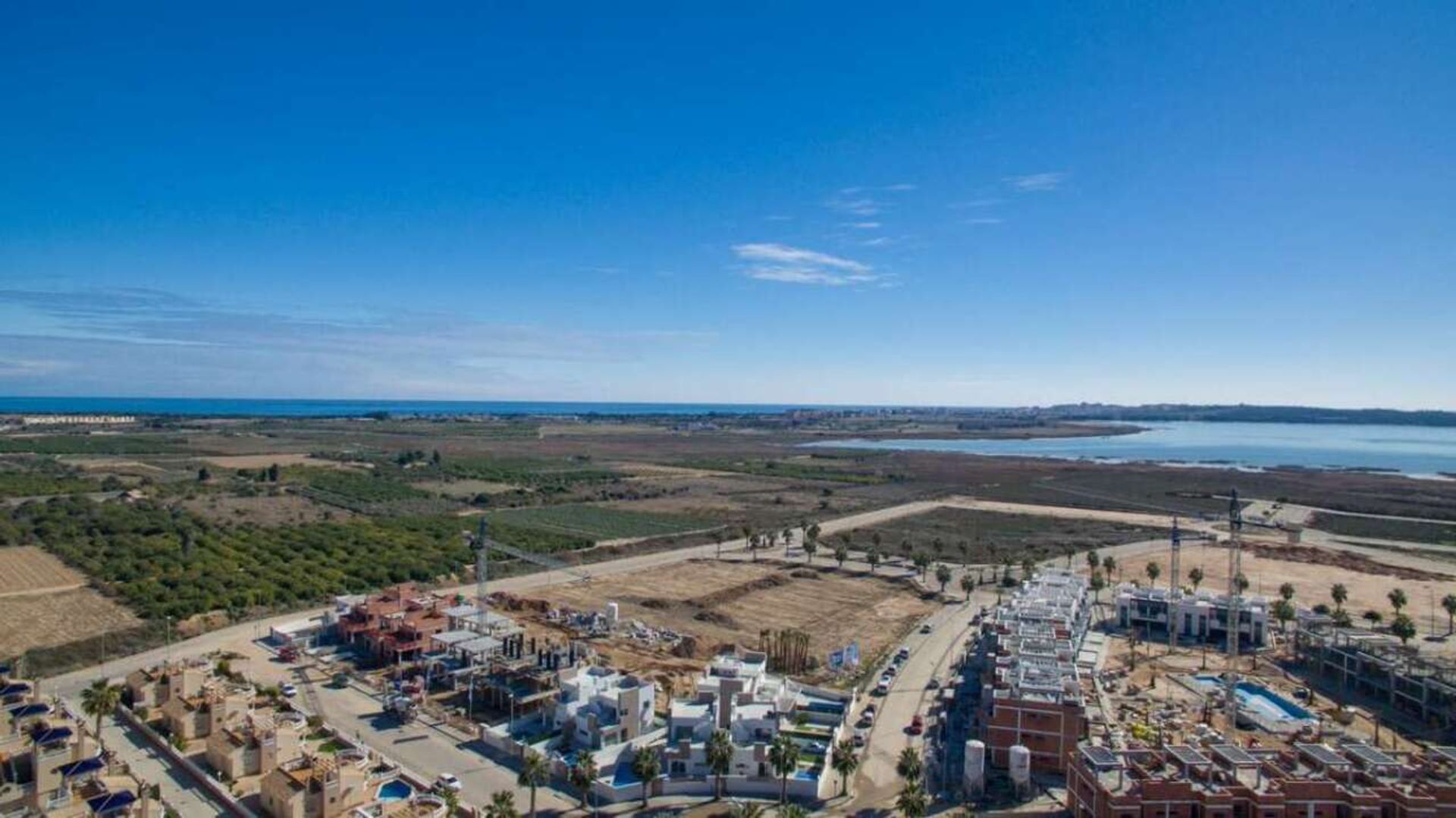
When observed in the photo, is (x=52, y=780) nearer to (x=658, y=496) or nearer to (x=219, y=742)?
(x=219, y=742)

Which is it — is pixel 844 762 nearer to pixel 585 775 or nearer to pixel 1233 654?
pixel 585 775

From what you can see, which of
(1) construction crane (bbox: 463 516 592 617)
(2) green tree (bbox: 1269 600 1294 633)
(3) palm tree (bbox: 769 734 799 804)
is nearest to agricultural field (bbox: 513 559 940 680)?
(1) construction crane (bbox: 463 516 592 617)

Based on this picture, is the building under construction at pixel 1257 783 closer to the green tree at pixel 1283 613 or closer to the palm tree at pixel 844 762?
the palm tree at pixel 844 762

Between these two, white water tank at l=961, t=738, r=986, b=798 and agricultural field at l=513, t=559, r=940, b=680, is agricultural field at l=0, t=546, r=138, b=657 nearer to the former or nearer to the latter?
agricultural field at l=513, t=559, r=940, b=680

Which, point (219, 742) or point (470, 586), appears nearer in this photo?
point (219, 742)

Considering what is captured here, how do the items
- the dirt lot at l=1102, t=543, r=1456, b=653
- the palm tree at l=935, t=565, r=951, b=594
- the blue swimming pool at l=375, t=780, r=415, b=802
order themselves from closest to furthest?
1. the blue swimming pool at l=375, t=780, r=415, b=802
2. the dirt lot at l=1102, t=543, r=1456, b=653
3. the palm tree at l=935, t=565, r=951, b=594

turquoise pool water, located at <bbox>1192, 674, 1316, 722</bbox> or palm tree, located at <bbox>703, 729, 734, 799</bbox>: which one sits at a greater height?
palm tree, located at <bbox>703, 729, 734, 799</bbox>

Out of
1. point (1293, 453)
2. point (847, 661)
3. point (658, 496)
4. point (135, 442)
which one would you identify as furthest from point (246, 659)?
point (1293, 453)
